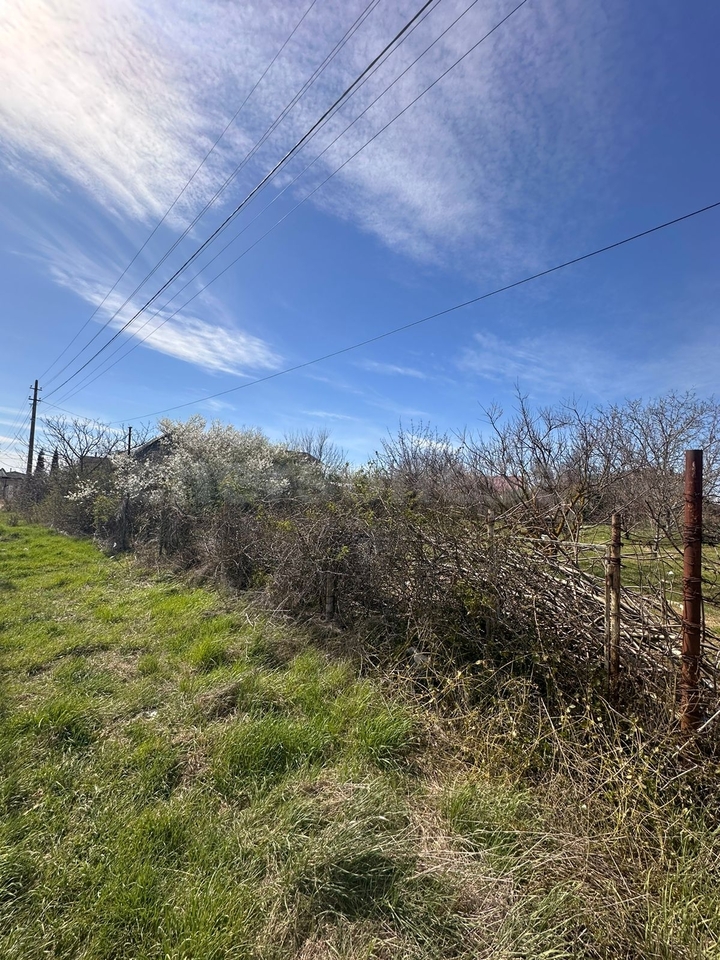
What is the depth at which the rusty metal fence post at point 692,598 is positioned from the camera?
2211 millimetres

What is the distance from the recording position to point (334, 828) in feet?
6.62

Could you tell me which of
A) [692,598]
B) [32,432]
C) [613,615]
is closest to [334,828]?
[613,615]

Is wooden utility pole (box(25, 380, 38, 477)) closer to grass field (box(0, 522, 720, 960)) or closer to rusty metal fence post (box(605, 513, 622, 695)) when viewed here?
grass field (box(0, 522, 720, 960))

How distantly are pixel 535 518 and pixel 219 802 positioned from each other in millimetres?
4195

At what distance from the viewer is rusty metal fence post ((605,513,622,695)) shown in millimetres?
2535

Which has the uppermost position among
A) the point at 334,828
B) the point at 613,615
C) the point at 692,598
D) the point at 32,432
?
the point at 32,432

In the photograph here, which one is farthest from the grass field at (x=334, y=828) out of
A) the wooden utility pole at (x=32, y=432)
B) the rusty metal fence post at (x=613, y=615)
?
the wooden utility pole at (x=32, y=432)

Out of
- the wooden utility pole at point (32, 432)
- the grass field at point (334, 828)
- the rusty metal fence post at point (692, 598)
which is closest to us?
the grass field at point (334, 828)

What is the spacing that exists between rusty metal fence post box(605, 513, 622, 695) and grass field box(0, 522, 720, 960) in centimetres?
30

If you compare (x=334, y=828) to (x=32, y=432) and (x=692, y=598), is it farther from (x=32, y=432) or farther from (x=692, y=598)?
(x=32, y=432)

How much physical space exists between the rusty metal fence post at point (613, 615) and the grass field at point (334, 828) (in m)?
0.30

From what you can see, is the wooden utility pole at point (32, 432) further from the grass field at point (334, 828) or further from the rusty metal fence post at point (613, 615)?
the rusty metal fence post at point (613, 615)

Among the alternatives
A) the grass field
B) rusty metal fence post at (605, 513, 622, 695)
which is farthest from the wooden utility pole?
rusty metal fence post at (605, 513, 622, 695)

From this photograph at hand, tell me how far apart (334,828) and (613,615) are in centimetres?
200
